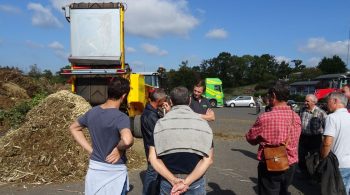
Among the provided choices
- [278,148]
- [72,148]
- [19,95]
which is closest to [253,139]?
[278,148]

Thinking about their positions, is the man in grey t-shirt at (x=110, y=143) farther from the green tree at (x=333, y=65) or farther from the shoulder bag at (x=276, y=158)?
the green tree at (x=333, y=65)

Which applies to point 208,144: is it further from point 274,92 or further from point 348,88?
point 348,88

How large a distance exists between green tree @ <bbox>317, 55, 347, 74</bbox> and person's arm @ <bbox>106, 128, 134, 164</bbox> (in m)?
89.7

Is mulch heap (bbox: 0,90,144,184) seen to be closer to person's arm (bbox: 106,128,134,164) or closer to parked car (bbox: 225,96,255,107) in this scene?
person's arm (bbox: 106,128,134,164)

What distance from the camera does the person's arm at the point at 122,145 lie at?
363 centimetres

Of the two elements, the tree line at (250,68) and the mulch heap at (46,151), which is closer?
the mulch heap at (46,151)

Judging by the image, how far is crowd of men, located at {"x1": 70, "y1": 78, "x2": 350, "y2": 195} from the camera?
Answer: 3445mm

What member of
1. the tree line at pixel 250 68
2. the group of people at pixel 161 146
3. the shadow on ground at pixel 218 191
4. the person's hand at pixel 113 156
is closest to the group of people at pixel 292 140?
the group of people at pixel 161 146

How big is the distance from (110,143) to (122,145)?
0.42 feet

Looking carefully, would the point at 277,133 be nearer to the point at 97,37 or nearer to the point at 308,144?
the point at 308,144

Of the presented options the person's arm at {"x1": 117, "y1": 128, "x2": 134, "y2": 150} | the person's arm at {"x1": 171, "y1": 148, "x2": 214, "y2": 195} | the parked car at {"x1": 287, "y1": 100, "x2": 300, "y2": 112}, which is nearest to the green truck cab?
the parked car at {"x1": 287, "y1": 100, "x2": 300, "y2": 112}

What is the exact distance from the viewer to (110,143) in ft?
12.2

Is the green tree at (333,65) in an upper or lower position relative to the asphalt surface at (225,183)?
upper

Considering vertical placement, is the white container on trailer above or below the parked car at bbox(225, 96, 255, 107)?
above
